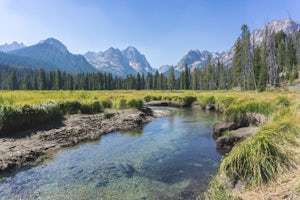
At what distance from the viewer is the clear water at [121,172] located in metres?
8.31

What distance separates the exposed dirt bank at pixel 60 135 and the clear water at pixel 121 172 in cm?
97

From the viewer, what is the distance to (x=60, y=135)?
16.3 meters

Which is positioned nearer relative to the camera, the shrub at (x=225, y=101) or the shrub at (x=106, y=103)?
the shrub at (x=106, y=103)

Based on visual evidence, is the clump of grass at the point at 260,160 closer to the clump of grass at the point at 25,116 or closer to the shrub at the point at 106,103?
the clump of grass at the point at 25,116

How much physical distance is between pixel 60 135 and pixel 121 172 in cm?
782

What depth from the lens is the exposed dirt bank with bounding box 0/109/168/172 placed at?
11.8 metres

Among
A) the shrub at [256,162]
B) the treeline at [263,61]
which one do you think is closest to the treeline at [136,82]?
the treeline at [263,61]

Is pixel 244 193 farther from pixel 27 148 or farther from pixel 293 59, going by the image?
pixel 293 59

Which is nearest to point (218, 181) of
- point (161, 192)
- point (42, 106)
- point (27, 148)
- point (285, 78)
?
point (161, 192)

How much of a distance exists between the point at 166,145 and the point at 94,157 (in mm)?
4819

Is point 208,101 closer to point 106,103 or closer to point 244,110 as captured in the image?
point 106,103

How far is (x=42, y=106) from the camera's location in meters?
18.8

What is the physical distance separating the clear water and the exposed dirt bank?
97 cm

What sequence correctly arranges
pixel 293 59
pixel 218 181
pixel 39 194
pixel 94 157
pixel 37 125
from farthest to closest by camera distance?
1. pixel 293 59
2. pixel 37 125
3. pixel 94 157
4. pixel 39 194
5. pixel 218 181
